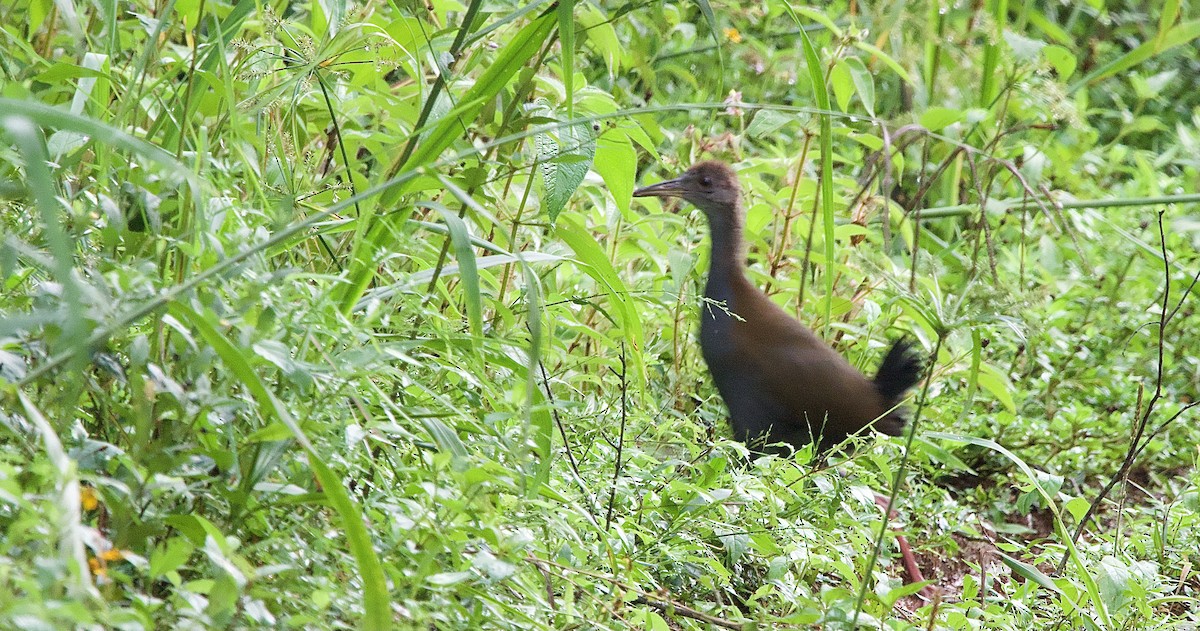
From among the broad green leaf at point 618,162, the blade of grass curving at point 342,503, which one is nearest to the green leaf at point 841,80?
the broad green leaf at point 618,162

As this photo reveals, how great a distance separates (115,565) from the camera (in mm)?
1430

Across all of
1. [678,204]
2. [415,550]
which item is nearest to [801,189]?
[678,204]

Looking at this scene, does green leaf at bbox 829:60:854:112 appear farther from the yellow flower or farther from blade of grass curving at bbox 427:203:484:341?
the yellow flower

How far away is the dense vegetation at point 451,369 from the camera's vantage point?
1.36m

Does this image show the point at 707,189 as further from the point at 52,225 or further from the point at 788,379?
the point at 52,225

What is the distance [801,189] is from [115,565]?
7.17 ft

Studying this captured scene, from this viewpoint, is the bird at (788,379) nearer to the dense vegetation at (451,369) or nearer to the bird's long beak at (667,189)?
the dense vegetation at (451,369)

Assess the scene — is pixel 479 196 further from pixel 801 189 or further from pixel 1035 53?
pixel 1035 53

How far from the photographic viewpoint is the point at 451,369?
1.70 metres

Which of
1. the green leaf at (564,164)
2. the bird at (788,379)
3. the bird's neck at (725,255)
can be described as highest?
the green leaf at (564,164)

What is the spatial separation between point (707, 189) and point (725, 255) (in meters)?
0.17

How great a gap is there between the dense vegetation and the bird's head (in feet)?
0.17

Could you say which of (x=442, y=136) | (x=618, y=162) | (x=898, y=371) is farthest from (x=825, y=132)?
(x=898, y=371)

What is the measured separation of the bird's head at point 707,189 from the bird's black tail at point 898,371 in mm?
516
